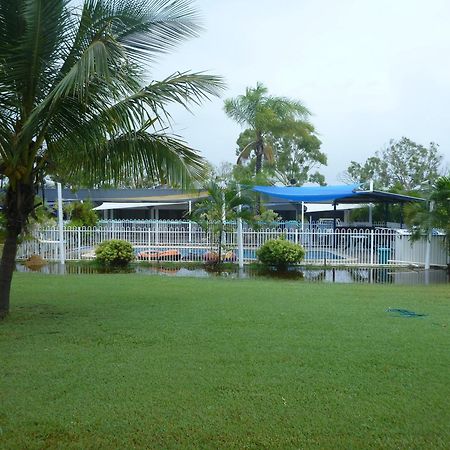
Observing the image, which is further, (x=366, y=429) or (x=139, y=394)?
(x=139, y=394)

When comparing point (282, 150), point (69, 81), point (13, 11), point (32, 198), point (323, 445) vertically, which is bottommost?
point (323, 445)

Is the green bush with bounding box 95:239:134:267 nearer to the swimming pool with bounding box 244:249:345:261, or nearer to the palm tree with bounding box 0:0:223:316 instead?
the swimming pool with bounding box 244:249:345:261

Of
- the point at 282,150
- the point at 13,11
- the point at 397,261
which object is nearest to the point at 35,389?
the point at 13,11

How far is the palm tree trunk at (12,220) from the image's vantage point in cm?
750

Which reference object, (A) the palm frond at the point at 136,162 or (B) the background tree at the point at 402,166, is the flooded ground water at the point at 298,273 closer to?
(A) the palm frond at the point at 136,162

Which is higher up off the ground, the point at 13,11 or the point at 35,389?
the point at 13,11

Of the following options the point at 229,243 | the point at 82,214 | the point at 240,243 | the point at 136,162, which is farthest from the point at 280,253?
the point at 82,214

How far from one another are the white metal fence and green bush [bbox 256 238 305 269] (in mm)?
756

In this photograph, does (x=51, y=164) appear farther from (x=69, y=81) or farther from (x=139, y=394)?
(x=139, y=394)

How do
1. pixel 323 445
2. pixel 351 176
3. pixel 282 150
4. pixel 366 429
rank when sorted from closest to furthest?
pixel 323 445 → pixel 366 429 → pixel 282 150 → pixel 351 176

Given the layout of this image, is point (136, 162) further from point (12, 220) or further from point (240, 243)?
point (240, 243)

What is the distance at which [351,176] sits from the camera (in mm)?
45562

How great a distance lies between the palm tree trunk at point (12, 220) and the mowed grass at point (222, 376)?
1.45 feet

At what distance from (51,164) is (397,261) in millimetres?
12576
